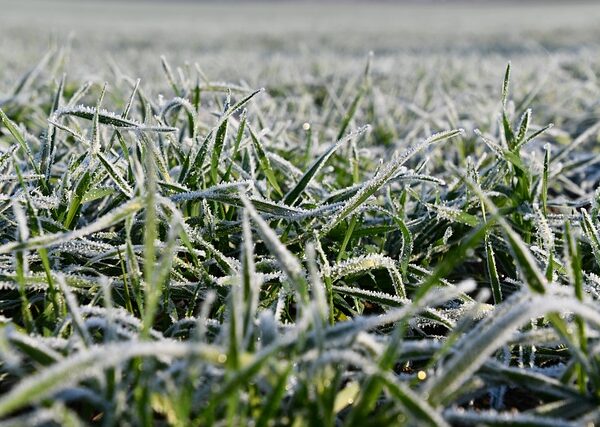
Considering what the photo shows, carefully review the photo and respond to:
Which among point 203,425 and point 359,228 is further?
point 359,228

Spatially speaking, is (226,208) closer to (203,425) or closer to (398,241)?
(398,241)

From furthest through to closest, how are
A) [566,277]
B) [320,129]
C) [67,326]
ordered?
[320,129]
[566,277]
[67,326]

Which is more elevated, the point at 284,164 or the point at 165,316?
the point at 284,164

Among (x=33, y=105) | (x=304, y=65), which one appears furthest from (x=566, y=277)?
(x=304, y=65)

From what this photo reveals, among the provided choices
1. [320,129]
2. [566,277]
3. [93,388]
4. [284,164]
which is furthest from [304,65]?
[93,388]

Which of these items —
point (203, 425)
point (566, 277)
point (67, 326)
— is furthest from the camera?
point (566, 277)

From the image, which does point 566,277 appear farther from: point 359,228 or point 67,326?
point 67,326
